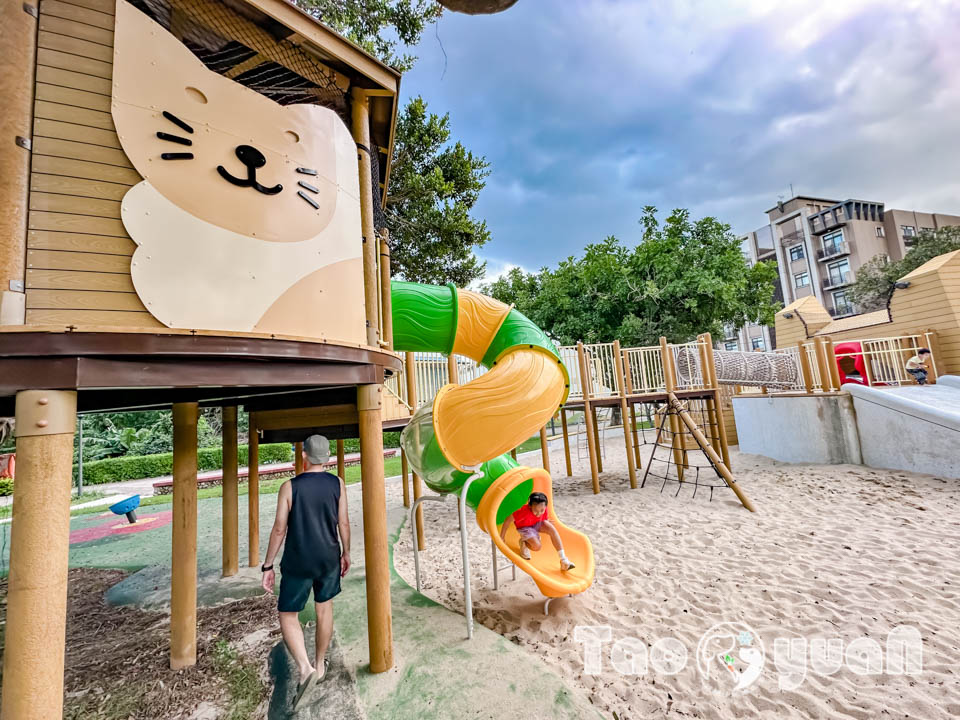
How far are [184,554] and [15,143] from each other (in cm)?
319

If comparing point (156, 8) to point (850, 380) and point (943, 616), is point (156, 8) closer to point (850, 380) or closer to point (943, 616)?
point (943, 616)

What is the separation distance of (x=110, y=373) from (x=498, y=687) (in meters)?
3.26

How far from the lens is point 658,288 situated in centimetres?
1956

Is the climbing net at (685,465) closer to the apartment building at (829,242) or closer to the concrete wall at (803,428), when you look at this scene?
the concrete wall at (803,428)

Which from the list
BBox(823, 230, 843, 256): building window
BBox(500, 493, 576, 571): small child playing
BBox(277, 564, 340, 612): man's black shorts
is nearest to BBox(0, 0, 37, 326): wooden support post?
BBox(277, 564, 340, 612): man's black shorts

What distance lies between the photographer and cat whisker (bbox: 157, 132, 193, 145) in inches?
101

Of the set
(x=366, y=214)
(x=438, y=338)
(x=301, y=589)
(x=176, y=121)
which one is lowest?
(x=301, y=589)

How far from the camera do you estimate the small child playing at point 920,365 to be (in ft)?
35.6

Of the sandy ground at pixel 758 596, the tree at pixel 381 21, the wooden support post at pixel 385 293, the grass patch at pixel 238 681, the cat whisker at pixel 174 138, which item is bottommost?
the sandy ground at pixel 758 596

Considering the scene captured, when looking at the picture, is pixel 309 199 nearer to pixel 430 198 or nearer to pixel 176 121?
pixel 176 121

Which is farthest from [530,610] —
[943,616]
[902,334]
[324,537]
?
[902,334]

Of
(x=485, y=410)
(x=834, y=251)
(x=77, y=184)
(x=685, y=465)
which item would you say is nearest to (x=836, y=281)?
(x=834, y=251)

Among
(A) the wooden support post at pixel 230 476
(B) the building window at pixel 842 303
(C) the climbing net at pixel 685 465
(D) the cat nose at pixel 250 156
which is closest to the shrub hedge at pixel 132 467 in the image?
(C) the climbing net at pixel 685 465

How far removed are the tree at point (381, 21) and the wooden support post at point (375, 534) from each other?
995cm
